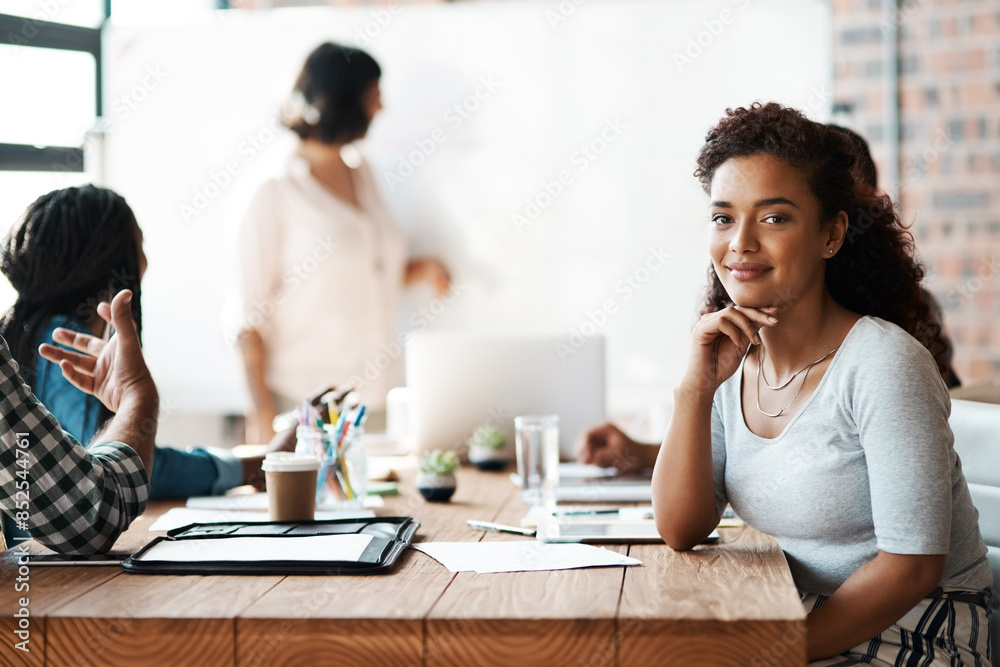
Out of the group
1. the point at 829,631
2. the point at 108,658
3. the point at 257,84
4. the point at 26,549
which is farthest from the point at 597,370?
the point at 257,84

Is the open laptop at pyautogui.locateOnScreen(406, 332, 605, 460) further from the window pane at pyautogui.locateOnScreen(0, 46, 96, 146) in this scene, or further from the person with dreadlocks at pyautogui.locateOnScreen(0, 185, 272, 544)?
the window pane at pyautogui.locateOnScreen(0, 46, 96, 146)

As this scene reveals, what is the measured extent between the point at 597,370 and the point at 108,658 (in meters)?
1.50

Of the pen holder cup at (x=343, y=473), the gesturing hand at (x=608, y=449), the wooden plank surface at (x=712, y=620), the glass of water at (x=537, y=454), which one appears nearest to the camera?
the wooden plank surface at (x=712, y=620)

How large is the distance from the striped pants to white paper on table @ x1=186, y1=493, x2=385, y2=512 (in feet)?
2.64

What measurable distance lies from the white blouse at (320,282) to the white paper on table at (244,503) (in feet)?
5.22

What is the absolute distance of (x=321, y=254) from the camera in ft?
11.3

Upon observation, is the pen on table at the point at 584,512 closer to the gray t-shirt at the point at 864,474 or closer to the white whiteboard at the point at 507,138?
the gray t-shirt at the point at 864,474

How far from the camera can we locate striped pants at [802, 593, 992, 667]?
4.46 feet

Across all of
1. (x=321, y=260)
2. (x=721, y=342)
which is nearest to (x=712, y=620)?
(x=721, y=342)

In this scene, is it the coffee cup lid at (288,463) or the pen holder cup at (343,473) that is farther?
the pen holder cup at (343,473)

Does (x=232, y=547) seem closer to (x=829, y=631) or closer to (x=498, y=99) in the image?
(x=829, y=631)

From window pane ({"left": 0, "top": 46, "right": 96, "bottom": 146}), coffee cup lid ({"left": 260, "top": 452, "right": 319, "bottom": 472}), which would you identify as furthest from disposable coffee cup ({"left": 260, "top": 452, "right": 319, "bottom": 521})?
window pane ({"left": 0, "top": 46, "right": 96, "bottom": 146})

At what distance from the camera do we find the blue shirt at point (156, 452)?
1723 mm

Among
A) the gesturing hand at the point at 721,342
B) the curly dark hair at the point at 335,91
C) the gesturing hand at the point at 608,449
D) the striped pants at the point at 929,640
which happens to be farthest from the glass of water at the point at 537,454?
the curly dark hair at the point at 335,91
